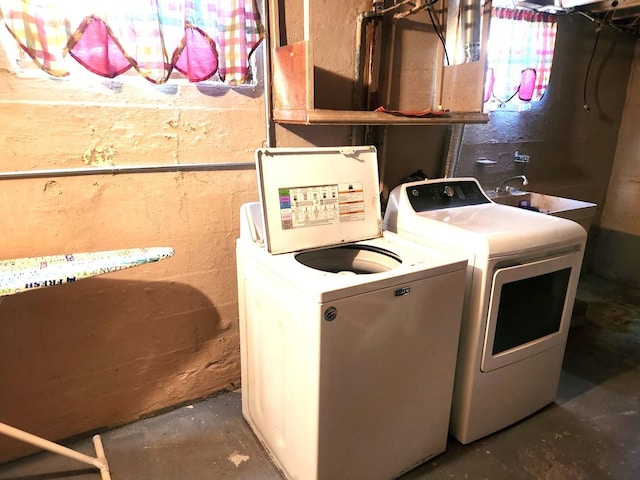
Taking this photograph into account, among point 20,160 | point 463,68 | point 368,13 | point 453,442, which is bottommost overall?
point 453,442

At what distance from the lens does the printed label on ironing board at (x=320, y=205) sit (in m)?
1.67

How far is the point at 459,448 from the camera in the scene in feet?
→ 6.06

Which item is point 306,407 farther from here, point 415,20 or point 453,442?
point 415,20

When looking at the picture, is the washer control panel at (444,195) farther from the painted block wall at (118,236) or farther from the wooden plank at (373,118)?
the painted block wall at (118,236)

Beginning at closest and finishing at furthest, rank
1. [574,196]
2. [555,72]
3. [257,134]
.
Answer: [257,134] → [555,72] → [574,196]

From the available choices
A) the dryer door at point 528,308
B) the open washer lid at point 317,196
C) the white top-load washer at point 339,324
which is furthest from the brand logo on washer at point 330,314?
the dryer door at point 528,308

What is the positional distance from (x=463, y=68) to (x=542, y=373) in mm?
1551

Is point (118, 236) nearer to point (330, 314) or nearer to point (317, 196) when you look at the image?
point (317, 196)

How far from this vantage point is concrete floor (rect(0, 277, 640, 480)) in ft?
5.61

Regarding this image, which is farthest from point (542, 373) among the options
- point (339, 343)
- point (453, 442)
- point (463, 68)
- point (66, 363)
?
point (66, 363)

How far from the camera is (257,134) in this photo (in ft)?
6.38

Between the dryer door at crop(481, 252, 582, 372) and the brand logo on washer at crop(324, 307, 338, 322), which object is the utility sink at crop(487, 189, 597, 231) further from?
the brand logo on washer at crop(324, 307, 338, 322)

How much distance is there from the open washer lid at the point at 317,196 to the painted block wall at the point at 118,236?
0.36 meters

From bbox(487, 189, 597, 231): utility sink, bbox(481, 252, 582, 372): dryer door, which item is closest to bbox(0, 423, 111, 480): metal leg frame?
bbox(481, 252, 582, 372): dryer door
